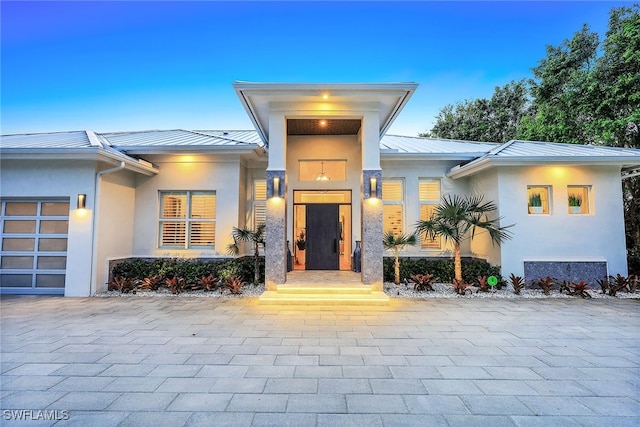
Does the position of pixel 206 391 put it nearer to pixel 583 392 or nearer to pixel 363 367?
→ pixel 363 367

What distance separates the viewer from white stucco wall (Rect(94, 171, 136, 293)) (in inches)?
306

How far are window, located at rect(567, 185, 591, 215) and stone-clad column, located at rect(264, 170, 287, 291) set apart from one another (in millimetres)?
8408

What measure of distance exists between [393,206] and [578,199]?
533 centimetres

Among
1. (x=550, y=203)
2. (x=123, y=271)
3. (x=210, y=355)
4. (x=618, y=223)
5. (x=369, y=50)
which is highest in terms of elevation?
(x=369, y=50)

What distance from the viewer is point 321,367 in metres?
3.52

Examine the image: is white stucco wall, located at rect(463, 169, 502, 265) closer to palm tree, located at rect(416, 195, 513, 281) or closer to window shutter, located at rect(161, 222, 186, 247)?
palm tree, located at rect(416, 195, 513, 281)

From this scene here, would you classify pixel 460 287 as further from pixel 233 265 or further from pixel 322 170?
pixel 233 265

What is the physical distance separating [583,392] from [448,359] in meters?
1.31

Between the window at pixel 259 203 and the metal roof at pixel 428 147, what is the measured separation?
14.2ft

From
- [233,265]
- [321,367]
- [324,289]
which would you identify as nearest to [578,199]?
[324,289]

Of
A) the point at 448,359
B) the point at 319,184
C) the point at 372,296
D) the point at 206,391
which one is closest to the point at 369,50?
the point at 319,184

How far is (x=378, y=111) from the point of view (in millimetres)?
7426

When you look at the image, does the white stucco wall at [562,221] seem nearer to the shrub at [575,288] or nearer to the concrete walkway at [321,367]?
the shrub at [575,288]

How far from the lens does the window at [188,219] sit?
30.0 ft
